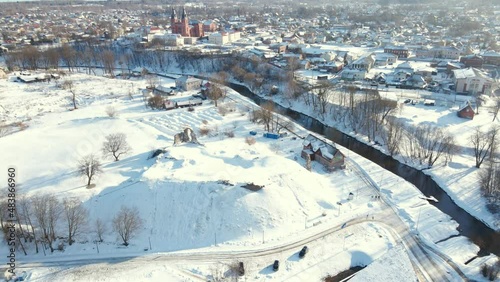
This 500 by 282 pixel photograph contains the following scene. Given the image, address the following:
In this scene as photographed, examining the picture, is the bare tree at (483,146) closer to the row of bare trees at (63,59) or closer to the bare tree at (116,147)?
the bare tree at (116,147)

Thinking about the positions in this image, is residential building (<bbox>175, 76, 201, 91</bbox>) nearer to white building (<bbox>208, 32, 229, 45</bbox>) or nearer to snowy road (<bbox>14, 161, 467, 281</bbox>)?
white building (<bbox>208, 32, 229, 45</bbox>)

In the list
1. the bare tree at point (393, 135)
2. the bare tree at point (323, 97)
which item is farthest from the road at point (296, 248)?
the bare tree at point (323, 97)

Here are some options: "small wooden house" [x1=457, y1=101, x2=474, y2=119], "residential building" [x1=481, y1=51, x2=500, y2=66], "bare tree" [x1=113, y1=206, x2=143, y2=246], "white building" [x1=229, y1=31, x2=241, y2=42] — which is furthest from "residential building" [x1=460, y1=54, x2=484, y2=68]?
"bare tree" [x1=113, y1=206, x2=143, y2=246]

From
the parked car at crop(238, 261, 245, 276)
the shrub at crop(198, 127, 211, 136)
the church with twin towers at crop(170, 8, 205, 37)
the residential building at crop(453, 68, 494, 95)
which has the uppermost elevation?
the church with twin towers at crop(170, 8, 205, 37)

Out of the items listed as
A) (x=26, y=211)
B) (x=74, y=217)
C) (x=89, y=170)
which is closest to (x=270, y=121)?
(x=89, y=170)

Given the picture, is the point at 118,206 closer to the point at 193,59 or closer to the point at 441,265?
the point at 441,265
